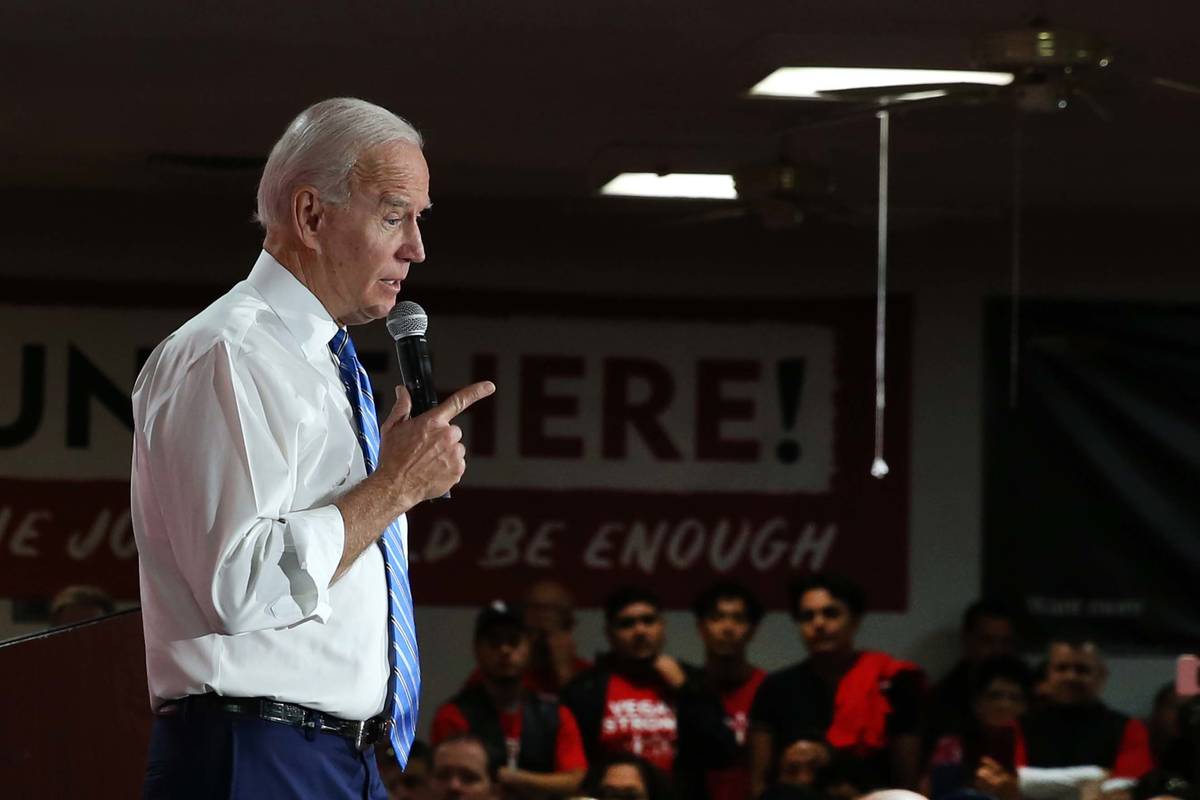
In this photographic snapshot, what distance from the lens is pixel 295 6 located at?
13.9 ft

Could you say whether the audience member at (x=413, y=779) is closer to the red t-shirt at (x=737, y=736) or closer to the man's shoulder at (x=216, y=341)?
the red t-shirt at (x=737, y=736)

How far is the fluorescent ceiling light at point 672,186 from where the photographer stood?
5480mm

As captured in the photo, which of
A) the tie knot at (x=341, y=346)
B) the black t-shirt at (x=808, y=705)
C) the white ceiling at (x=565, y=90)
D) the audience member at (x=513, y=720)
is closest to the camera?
the tie knot at (x=341, y=346)

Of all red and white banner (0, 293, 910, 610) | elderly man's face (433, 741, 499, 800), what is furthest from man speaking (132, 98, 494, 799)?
red and white banner (0, 293, 910, 610)

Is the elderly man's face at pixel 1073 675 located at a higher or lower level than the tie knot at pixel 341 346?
lower

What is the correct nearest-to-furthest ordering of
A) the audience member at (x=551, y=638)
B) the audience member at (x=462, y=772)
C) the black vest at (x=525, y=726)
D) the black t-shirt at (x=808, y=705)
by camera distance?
the audience member at (x=462, y=772) → the black vest at (x=525, y=726) → the black t-shirt at (x=808, y=705) → the audience member at (x=551, y=638)

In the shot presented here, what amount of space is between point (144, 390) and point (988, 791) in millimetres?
3863

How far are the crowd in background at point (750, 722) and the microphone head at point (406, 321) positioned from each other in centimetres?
318

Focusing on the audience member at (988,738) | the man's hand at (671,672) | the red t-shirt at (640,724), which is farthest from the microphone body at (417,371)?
the man's hand at (671,672)

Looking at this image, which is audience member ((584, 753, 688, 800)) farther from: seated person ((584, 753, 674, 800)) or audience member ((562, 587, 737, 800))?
audience member ((562, 587, 737, 800))

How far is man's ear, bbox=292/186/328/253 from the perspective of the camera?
1.60 m

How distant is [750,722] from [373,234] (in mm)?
4050

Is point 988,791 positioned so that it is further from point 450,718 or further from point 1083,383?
point 1083,383

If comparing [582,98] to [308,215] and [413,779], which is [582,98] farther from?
[308,215]
